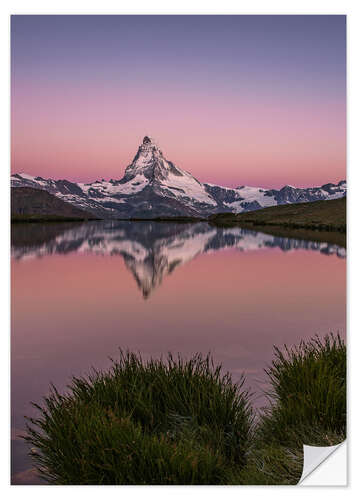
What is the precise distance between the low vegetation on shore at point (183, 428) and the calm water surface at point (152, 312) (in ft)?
3.17

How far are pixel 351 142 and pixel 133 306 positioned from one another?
28.7 ft

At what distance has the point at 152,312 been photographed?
41.8 feet

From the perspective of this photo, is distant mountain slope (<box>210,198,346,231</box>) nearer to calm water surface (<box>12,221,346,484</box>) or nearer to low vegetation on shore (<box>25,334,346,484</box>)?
calm water surface (<box>12,221,346,484</box>)

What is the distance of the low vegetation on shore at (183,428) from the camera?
14.5ft

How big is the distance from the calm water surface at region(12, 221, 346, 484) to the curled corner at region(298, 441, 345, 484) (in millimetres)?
1798

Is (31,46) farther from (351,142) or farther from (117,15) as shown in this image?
(351,142)

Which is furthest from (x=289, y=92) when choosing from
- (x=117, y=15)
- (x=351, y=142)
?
(x=117, y=15)

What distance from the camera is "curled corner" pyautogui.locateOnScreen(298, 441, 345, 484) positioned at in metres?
4.89

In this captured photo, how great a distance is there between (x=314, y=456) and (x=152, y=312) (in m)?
8.03

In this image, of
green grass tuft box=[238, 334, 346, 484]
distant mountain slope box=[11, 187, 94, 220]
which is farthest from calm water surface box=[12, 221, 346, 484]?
green grass tuft box=[238, 334, 346, 484]
